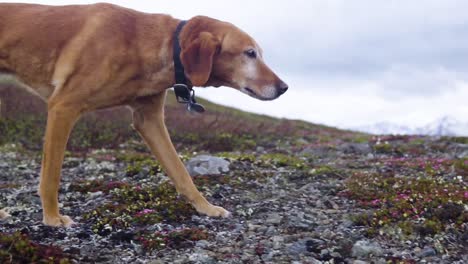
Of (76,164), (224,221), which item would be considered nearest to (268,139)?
(76,164)

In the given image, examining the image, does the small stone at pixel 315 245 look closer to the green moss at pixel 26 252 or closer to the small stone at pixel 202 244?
the small stone at pixel 202 244

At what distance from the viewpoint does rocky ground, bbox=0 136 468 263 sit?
728cm

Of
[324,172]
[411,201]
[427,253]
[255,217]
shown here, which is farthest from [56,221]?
[324,172]

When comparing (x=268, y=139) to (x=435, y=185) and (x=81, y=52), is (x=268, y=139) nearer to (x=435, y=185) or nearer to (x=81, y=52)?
(x=435, y=185)

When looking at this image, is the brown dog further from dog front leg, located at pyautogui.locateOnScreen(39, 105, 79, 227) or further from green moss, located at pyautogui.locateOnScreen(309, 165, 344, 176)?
green moss, located at pyautogui.locateOnScreen(309, 165, 344, 176)

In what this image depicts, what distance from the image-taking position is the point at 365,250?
743cm

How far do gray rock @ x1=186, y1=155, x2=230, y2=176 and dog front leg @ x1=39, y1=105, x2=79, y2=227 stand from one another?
14.9ft

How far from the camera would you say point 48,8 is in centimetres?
914

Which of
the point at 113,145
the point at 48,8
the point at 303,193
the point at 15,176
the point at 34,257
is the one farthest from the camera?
the point at 113,145

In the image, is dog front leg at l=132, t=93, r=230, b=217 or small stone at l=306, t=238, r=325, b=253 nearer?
small stone at l=306, t=238, r=325, b=253

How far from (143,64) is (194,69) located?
73 cm

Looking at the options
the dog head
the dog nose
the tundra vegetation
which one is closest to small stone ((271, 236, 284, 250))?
the tundra vegetation

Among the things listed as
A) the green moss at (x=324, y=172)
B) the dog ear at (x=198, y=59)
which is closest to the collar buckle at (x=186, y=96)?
the dog ear at (x=198, y=59)

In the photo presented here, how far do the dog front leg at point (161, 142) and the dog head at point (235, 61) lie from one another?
1101mm
